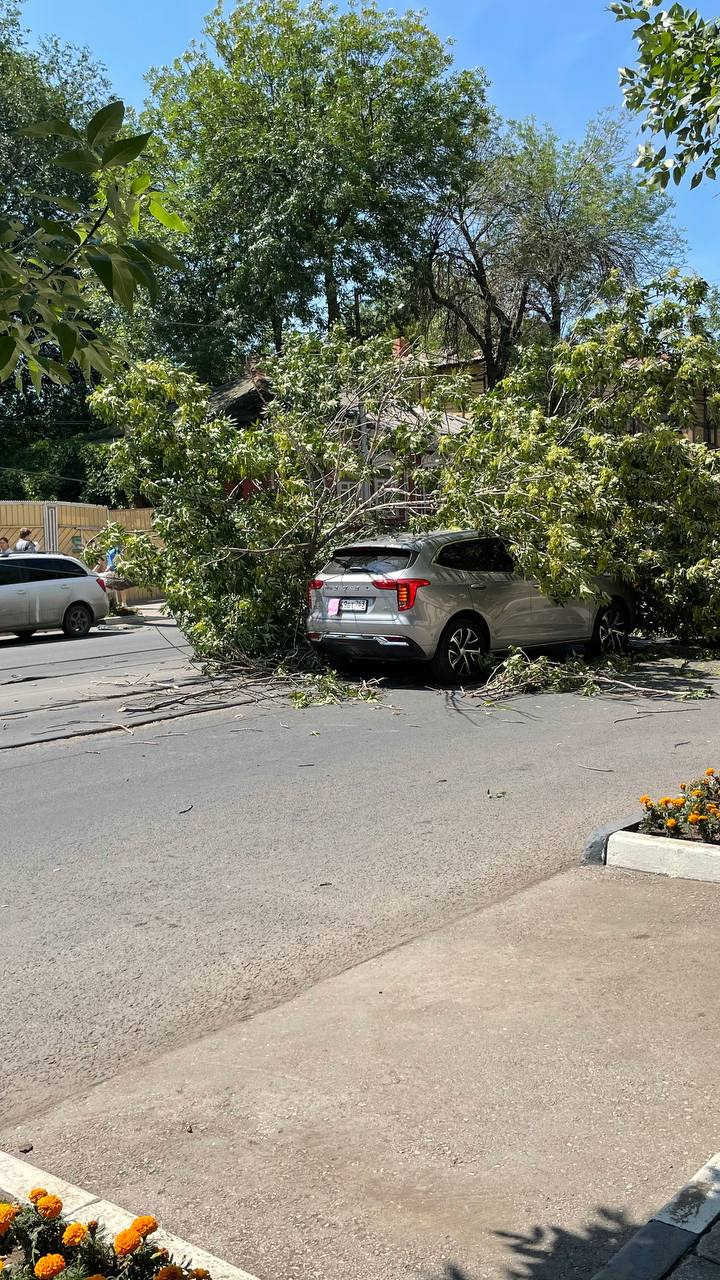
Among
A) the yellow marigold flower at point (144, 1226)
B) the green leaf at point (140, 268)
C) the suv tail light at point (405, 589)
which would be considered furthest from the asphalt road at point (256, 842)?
the green leaf at point (140, 268)

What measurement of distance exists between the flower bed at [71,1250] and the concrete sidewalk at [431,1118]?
41cm

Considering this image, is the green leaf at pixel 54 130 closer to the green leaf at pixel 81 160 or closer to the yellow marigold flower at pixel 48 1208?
the green leaf at pixel 81 160

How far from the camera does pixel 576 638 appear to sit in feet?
47.2

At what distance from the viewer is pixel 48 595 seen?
21.3 meters

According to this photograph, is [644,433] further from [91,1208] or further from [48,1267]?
[48,1267]

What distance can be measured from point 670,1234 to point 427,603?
9635 mm

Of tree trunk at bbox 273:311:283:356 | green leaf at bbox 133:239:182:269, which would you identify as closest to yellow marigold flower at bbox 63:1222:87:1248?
green leaf at bbox 133:239:182:269

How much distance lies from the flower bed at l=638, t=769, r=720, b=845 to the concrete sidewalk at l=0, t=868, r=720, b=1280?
3.77 feet

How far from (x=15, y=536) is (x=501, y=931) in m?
25.0

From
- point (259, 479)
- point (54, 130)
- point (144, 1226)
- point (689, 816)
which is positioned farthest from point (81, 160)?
point (259, 479)

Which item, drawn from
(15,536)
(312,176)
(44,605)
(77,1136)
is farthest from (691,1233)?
(312,176)

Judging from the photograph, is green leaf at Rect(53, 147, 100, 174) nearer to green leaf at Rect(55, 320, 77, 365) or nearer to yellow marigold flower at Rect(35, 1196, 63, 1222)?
green leaf at Rect(55, 320, 77, 365)

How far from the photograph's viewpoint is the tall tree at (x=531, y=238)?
2906cm

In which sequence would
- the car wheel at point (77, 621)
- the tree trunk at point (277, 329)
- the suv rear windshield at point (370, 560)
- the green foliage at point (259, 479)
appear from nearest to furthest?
the suv rear windshield at point (370, 560)
the green foliage at point (259, 479)
the car wheel at point (77, 621)
the tree trunk at point (277, 329)
